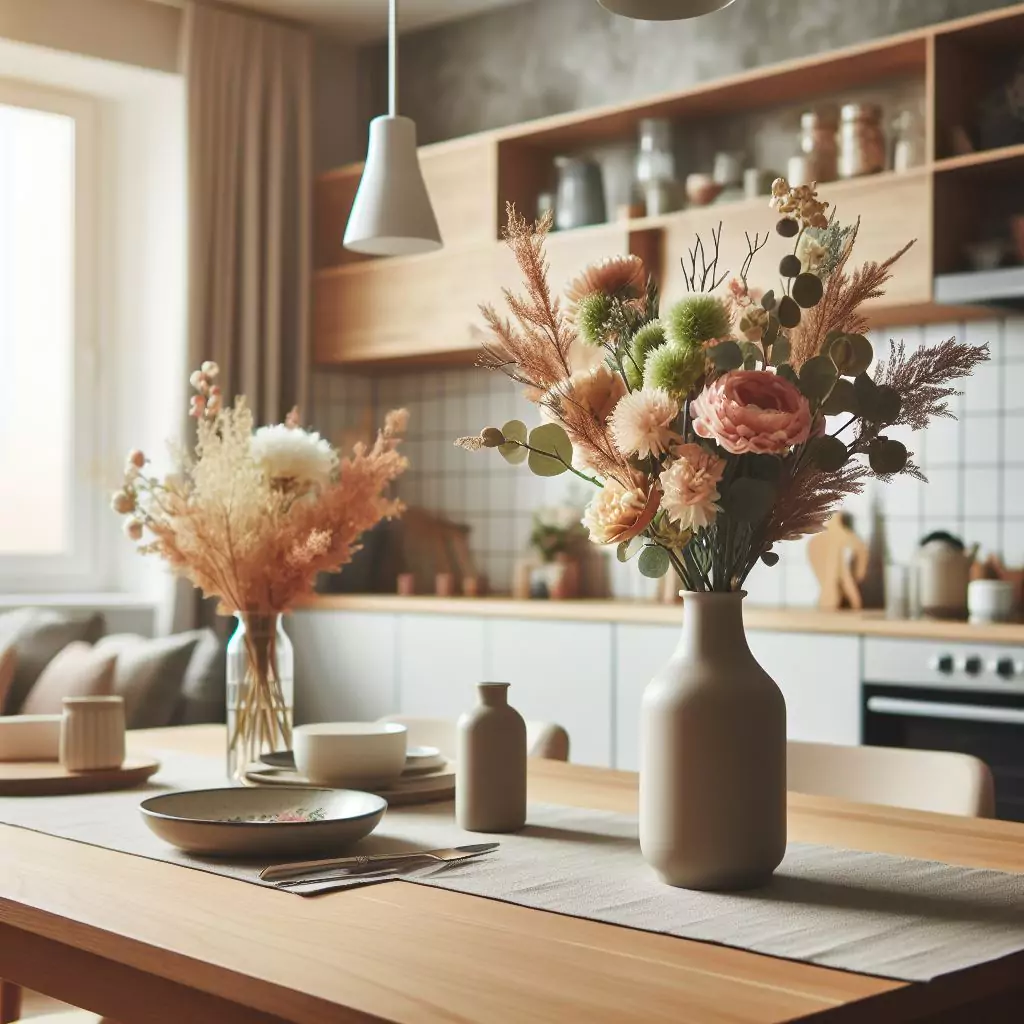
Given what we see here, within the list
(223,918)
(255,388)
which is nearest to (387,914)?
(223,918)

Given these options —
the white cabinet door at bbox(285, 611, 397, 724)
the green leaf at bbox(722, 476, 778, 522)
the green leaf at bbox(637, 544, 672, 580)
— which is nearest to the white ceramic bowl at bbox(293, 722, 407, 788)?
the green leaf at bbox(637, 544, 672, 580)

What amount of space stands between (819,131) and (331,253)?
188 centimetres

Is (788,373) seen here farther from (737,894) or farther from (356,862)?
(356,862)

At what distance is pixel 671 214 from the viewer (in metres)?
4.18

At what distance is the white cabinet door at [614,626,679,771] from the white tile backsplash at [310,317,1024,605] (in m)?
0.59

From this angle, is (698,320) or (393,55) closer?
(698,320)

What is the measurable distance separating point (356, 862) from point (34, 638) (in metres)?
2.92

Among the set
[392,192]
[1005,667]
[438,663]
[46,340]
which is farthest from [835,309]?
[46,340]

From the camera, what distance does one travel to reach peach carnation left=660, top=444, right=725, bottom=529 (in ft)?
4.19

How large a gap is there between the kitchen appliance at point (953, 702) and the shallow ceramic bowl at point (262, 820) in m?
2.09

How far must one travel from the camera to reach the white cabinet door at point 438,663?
4.33 meters

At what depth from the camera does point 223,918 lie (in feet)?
3.93

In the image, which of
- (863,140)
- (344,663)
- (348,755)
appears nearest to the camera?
(348,755)

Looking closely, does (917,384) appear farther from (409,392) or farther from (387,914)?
(409,392)
